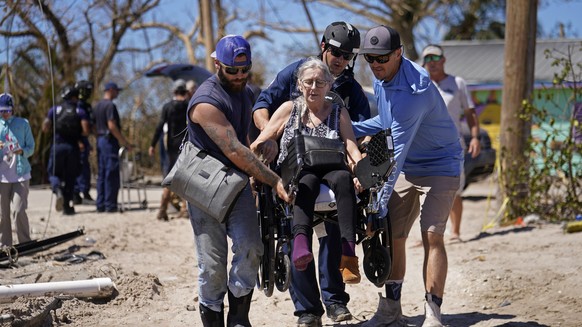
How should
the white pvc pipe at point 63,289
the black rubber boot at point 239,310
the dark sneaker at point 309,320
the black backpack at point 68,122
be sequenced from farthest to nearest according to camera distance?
the black backpack at point 68,122, the white pvc pipe at point 63,289, the dark sneaker at point 309,320, the black rubber boot at point 239,310

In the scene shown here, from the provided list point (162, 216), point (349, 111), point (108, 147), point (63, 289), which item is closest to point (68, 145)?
point (108, 147)

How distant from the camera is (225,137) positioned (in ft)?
17.0

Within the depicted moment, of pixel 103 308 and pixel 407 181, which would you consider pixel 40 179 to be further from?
pixel 407 181

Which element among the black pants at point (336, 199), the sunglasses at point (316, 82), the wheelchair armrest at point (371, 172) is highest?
the sunglasses at point (316, 82)

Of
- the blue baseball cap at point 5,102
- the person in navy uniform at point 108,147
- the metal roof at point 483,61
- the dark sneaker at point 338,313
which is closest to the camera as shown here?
the dark sneaker at point 338,313

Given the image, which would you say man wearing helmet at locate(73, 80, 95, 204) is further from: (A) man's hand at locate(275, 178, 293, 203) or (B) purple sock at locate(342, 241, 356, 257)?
(B) purple sock at locate(342, 241, 356, 257)

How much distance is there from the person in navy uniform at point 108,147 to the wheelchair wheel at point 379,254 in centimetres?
848

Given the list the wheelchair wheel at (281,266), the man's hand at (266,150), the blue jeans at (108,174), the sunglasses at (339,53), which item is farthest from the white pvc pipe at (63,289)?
the blue jeans at (108,174)

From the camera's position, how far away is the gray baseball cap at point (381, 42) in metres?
5.61

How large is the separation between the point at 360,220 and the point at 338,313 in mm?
735

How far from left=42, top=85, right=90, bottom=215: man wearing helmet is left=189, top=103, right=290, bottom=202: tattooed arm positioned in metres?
8.30

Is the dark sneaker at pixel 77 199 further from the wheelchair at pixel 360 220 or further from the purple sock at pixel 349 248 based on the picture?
the purple sock at pixel 349 248

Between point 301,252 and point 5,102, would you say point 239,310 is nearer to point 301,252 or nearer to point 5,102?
point 301,252

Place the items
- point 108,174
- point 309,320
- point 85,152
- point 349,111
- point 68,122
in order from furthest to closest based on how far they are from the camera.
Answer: point 85,152 < point 108,174 < point 68,122 < point 349,111 < point 309,320
